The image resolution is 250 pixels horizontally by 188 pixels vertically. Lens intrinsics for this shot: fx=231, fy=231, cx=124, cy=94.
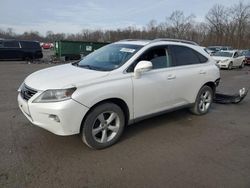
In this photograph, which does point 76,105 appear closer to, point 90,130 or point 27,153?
point 90,130

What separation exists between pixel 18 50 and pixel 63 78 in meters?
18.9

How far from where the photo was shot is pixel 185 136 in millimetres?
4340

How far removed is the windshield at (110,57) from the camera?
3.99 meters

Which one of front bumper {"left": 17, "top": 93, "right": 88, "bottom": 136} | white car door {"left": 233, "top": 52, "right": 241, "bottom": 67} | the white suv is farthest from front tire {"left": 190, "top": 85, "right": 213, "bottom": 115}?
white car door {"left": 233, "top": 52, "right": 241, "bottom": 67}

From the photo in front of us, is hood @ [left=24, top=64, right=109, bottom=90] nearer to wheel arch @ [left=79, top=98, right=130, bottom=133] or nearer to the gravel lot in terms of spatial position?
wheel arch @ [left=79, top=98, right=130, bottom=133]

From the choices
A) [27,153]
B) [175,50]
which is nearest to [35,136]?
[27,153]

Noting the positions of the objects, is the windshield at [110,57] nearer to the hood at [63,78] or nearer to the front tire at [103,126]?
the hood at [63,78]

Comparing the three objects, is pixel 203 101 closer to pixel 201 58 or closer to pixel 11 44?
pixel 201 58

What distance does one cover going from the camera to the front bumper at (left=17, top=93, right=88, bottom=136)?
10.4 ft

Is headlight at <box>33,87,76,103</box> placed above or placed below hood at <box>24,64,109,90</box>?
below

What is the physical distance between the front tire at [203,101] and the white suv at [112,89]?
0.58 ft

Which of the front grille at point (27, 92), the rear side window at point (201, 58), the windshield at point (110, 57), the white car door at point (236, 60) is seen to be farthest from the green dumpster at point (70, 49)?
the front grille at point (27, 92)

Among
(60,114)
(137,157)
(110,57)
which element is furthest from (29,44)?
(137,157)

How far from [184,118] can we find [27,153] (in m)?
3.43
